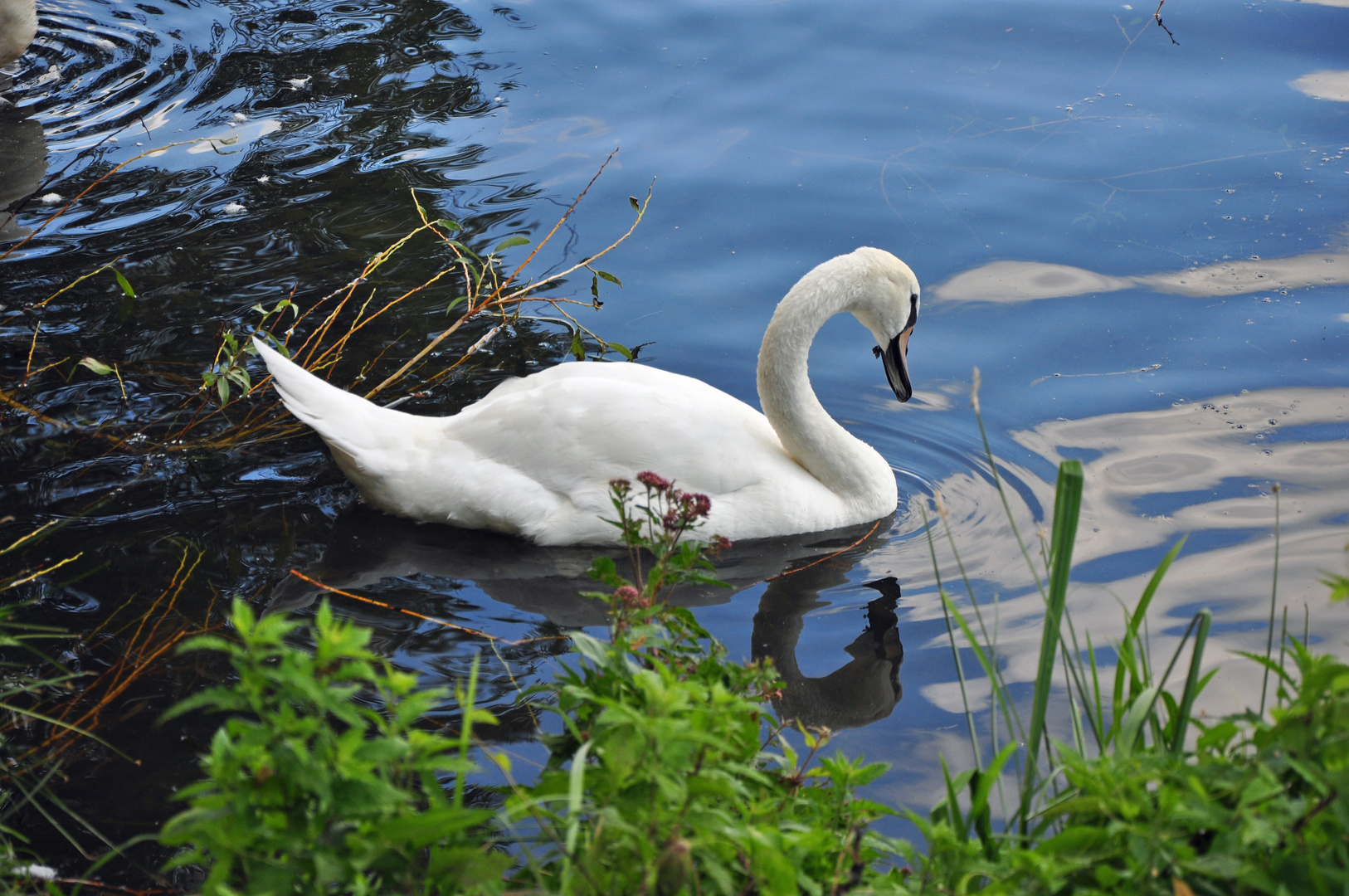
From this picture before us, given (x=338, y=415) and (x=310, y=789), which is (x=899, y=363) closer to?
(x=338, y=415)

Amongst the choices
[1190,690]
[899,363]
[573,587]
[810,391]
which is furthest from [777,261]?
[1190,690]

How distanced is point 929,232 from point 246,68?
4.83 metres

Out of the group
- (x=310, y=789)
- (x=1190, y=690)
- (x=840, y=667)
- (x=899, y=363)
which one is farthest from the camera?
(x=899, y=363)

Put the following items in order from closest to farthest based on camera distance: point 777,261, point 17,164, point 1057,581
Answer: point 1057,581 → point 777,261 → point 17,164

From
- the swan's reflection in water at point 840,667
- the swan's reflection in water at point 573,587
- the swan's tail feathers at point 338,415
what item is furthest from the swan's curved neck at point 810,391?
the swan's tail feathers at point 338,415

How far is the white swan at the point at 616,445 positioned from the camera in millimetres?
4348

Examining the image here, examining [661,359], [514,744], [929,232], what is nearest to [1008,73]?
[929,232]

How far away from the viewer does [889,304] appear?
4.79 m

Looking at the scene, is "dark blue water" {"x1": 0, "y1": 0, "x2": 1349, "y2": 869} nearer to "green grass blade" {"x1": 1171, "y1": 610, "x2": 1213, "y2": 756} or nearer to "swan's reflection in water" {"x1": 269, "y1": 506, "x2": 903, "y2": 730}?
"swan's reflection in water" {"x1": 269, "y1": 506, "x2": 903, "y2": 730}

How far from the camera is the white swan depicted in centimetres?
435

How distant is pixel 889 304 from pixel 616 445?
4.30 ft

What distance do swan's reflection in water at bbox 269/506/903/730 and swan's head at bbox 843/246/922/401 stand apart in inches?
26.8

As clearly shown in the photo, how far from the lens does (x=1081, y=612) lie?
411 centimetres

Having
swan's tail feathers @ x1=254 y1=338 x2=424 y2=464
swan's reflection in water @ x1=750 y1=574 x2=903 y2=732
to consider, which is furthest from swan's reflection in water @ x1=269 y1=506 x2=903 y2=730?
swan's tail feathers @ x1=254 y1=338 x2=424 y2=464
